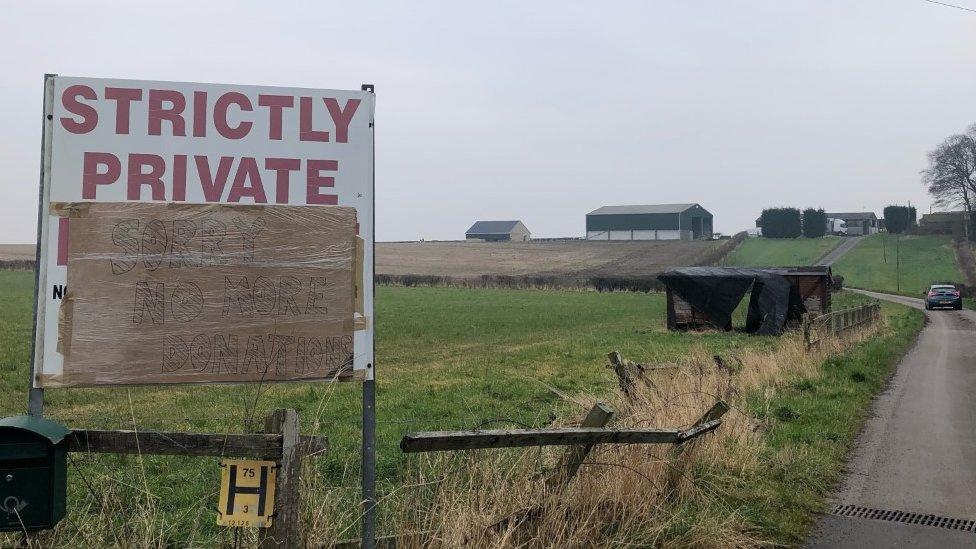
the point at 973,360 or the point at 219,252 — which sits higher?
the point at 219,252

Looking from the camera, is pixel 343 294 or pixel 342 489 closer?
pixel 343 294

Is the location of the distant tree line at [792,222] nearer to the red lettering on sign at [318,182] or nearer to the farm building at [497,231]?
the farm building at [497,231]

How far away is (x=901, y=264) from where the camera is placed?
3440 inches

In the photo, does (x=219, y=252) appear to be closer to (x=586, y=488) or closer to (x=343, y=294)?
(x=343, y=294)

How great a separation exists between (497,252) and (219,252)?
92970mm

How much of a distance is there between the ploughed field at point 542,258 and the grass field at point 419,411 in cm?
→ 4811

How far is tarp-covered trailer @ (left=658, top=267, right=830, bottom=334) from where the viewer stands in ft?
92.1

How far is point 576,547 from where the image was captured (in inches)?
189

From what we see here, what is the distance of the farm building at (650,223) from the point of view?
402 ft

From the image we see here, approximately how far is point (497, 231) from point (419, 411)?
426 ft

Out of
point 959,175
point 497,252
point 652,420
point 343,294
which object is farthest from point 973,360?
point 959,175

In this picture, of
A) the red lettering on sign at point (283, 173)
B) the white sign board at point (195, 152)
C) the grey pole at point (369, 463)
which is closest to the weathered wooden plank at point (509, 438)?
the grey pole at point (369, 463)

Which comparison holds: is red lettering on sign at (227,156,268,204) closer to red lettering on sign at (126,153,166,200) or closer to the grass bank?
red lettering on sign at (126,153,166,200)

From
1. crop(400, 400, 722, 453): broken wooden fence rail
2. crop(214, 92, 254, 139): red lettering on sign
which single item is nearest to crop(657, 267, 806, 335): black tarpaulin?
crop(400, 400, 722, 453): broken wooden fence rail
